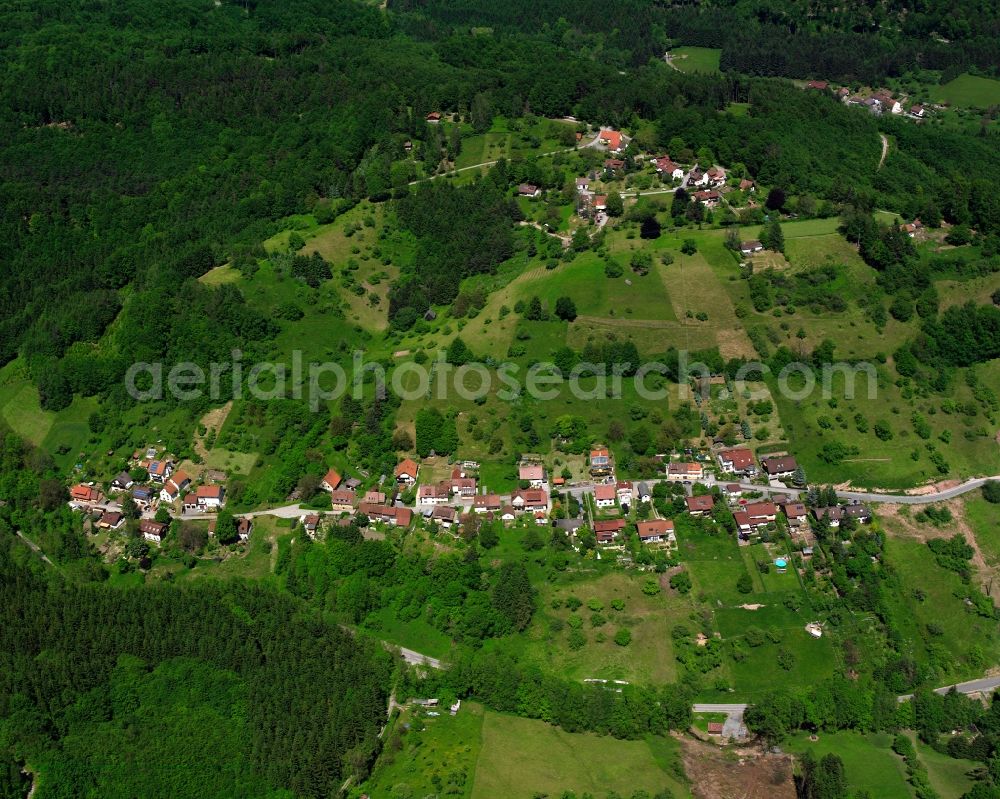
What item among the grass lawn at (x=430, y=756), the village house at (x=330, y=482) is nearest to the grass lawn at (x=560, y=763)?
the grass lawn at (x=430, y=756)

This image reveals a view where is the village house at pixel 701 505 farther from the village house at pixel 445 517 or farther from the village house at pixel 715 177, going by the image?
the village house at pixel 715 177

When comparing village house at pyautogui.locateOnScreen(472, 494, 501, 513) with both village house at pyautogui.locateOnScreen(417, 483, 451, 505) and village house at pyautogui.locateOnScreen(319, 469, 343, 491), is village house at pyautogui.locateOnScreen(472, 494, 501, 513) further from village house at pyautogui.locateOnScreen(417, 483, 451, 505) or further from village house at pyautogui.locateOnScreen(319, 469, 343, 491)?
village house at pyautogui.locateOnScreen(319, 469, 343, 491)

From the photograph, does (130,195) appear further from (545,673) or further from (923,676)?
(923,676)

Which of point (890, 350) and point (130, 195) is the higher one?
point (890, 350)

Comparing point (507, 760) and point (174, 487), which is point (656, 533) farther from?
point (174, 487)

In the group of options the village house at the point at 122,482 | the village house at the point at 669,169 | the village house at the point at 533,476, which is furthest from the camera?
the village house at the point at 669,169

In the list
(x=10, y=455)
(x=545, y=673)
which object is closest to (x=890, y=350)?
(x=545, y=673)

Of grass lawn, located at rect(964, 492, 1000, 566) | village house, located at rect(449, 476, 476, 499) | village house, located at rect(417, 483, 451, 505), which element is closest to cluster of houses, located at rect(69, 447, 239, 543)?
village house, located at rect(417, 483, 451, 505)
